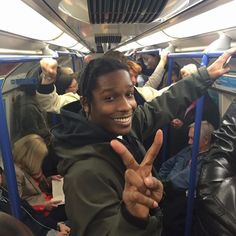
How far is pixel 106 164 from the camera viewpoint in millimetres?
1170

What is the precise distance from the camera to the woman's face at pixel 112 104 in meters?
1.31

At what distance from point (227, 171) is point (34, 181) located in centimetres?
197

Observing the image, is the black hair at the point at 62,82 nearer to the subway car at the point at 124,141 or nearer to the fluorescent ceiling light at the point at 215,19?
the subway car at the point at 124,141

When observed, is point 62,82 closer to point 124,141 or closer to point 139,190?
point 124,141

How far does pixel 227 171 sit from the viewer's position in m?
1.64

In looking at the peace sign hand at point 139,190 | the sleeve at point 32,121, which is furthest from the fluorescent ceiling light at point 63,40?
the peace sign hand at point 139,190

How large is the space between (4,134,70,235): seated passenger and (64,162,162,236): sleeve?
1633 millimetres

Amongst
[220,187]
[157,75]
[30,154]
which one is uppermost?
[157,75]

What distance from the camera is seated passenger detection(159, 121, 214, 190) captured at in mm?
2586

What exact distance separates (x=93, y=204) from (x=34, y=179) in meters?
2.15

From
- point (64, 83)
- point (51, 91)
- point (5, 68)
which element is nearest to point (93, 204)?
point (51, 91)

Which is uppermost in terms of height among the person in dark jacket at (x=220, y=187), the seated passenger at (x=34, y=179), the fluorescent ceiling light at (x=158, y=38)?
the fluorescent ceiling light at (x=158, y=38)

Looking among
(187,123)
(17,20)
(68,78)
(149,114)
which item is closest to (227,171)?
(149,114)

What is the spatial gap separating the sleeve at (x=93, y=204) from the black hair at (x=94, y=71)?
0.39 m
